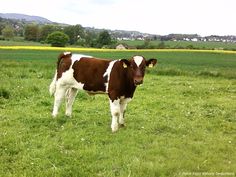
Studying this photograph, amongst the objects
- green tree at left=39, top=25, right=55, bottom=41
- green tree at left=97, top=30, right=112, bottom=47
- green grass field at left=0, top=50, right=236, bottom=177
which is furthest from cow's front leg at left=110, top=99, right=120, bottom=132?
green tree at left=39, top=25, right=55, bottom=41

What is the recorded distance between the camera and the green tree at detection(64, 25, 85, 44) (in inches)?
3594

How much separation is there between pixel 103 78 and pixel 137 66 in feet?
4.28

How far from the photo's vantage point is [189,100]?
16391 millimetres

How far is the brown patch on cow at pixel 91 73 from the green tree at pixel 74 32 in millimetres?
78872

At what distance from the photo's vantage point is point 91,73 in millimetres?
11008

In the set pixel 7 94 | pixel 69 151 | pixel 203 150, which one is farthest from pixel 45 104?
pixel 203 150

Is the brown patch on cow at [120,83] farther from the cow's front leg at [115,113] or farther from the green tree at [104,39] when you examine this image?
the green tree at [104,39]

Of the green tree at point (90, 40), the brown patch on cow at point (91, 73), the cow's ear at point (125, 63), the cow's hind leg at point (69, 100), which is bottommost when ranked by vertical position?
the green tree at point (90, 40)

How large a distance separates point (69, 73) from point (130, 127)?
7.74 feet

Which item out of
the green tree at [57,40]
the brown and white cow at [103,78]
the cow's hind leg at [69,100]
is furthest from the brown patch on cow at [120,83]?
the green tree at [57,40]

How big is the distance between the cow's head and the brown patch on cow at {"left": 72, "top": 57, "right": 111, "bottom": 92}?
92 centimetres

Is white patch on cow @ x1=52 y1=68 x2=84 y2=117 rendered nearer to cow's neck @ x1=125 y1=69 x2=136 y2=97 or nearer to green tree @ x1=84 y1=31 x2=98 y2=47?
cow's neck @ x1=125 y1=69 x2=136 y2=97

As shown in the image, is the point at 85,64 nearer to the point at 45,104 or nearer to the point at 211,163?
the point at 45,104

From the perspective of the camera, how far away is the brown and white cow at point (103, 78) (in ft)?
33.6
